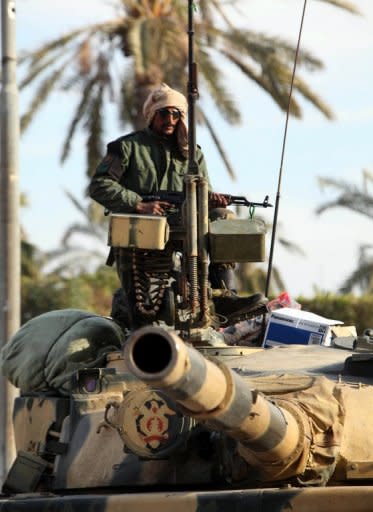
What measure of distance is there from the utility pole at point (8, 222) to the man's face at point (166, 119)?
5535 millimetres

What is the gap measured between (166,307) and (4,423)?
21.6 ft

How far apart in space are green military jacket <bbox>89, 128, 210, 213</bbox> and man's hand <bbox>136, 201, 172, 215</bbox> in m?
0.18

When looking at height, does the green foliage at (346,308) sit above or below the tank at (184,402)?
below

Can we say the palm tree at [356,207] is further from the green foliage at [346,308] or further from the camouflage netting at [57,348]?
the camouflage netting at [57,348]

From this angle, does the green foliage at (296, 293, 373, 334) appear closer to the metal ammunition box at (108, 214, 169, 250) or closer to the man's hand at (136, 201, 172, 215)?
the man's hand at (136, 201, 172, 215)

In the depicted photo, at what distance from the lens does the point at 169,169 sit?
11117mm

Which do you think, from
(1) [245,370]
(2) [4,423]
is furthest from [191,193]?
(2) [4,423]

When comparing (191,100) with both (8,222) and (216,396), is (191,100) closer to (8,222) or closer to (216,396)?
(216,396)

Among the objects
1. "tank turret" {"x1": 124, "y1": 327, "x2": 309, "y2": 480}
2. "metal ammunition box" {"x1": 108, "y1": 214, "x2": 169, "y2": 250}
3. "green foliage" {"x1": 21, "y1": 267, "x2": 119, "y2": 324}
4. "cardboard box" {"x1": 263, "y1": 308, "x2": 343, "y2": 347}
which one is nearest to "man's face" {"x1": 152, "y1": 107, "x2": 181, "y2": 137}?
"metal ammunition box" {"x1": 108, "y1": 214, "x2": 169, "y2": 250}

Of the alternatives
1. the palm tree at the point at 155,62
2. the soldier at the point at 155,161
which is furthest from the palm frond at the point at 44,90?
the soldier at the point at 155,161

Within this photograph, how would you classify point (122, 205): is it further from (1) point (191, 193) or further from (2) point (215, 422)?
Result: (2) point (215, 422)

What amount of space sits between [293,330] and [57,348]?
6.35 ft

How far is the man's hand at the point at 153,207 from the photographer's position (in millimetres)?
10430

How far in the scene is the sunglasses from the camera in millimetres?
11031
